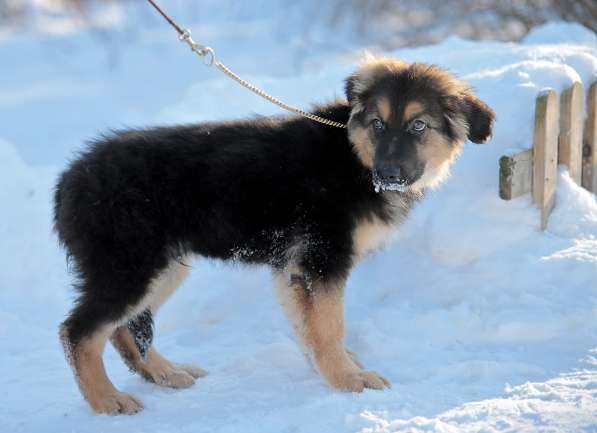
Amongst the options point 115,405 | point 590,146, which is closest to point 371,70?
point 115,405

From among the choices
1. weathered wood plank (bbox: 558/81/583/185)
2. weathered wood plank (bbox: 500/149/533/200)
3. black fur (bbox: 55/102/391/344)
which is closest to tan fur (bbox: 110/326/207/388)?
black fur (bbox: 55/102/391/344)

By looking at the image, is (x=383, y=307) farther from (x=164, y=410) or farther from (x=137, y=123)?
(x=137, y=123)

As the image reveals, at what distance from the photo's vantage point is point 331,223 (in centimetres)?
427

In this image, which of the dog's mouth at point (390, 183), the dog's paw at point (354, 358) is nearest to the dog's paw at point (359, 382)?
the dog's paw at point (354, 358)

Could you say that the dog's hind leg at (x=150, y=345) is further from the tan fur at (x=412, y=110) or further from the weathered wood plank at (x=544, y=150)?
the weathered wood plank at (x=544, y=150)

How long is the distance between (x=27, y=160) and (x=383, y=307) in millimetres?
4304

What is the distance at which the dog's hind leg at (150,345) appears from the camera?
439cm

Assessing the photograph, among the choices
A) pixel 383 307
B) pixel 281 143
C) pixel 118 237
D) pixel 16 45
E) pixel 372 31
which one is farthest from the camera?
pixel 372 31

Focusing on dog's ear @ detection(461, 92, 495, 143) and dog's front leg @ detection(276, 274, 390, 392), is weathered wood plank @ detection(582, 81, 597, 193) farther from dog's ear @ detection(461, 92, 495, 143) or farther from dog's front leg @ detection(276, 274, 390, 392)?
dog's front leg @ detection(276, 274, 390, 392)

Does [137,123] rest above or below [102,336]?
above

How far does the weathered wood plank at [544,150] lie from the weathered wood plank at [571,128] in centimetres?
28

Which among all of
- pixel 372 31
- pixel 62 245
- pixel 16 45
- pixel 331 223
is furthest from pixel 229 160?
pixel 372 31

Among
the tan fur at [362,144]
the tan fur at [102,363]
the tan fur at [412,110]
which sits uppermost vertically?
the tan fur at [412,110]

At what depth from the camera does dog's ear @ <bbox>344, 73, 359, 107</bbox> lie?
4.43m
